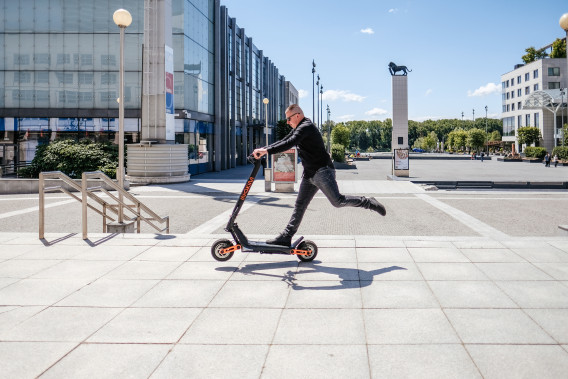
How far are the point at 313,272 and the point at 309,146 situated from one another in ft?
5.09

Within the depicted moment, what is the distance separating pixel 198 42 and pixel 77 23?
8.26 m

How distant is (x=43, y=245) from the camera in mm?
7328

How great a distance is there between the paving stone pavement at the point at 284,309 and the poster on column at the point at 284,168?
40.2 ft

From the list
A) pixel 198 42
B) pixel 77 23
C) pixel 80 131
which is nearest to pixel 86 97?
pixel 80 131

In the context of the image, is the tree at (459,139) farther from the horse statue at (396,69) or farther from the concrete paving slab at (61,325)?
the concrete paving slab at (61,325)

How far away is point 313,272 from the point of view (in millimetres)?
5707

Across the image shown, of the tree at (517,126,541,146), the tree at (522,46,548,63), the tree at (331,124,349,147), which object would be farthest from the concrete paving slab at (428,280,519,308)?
the tree at (522,46,548,63)

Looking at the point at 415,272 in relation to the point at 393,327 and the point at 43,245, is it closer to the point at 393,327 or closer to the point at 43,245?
the point at 393,327

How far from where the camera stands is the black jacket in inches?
225

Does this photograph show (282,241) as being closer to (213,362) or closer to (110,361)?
(213,362)

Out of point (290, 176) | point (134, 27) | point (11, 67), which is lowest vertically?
point (290, 176)

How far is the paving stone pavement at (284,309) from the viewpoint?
10.7ft

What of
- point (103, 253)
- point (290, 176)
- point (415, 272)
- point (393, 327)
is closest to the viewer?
point (393, 327)

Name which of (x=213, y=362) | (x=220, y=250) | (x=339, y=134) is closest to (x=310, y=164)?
(x=220, y=250)
